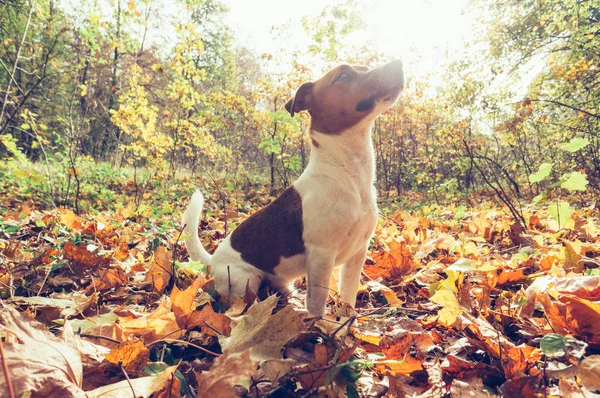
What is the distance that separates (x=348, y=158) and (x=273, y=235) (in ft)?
2.23

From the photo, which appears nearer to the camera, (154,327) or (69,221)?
(154,327)

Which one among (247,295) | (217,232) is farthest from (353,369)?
(217,232)

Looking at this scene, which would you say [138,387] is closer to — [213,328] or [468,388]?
[213,328]

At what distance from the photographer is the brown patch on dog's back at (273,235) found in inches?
85.4

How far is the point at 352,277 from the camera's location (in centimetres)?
219

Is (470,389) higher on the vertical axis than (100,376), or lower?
higher

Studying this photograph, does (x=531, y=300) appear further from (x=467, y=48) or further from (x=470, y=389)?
(x=467, y=48)

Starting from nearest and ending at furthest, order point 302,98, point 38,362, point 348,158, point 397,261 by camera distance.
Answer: point 38,362
point 348,158
point 302,98
point 397,261

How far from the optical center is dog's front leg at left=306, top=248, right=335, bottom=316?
1952 millimetres

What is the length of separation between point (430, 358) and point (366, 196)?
3.28ft

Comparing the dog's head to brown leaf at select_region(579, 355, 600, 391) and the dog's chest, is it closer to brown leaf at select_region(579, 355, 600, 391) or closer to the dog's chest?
the dog's chest

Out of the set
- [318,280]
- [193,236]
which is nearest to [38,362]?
[318,280]

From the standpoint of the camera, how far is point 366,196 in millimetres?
2115

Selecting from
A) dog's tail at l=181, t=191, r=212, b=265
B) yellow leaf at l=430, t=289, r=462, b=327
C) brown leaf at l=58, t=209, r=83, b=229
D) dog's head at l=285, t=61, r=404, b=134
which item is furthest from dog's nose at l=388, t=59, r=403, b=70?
brown leaf at l=58, t=209, r=83, b=229
